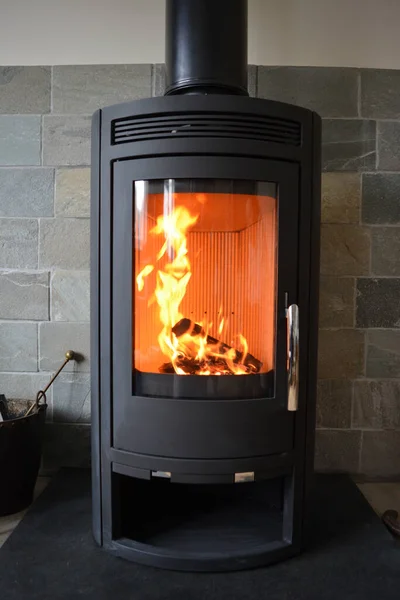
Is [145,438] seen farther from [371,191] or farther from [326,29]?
[326,29]

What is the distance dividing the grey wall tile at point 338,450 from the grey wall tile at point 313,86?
42.2 inches

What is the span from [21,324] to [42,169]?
0.52 metres

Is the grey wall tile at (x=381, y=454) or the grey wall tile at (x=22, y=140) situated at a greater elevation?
the grey wall tile at (x=22, y=140)

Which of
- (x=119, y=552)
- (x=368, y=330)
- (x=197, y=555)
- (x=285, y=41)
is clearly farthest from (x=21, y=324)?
(x=285, y=41)

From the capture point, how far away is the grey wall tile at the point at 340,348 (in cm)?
172

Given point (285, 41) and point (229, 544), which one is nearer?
point (229, 544)

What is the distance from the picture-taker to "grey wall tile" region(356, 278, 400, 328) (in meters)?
1.71

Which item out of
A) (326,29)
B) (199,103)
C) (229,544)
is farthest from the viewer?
(326,29)

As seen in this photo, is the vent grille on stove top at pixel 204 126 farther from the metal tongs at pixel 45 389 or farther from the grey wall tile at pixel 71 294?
the metal tongs at pixel 45 389

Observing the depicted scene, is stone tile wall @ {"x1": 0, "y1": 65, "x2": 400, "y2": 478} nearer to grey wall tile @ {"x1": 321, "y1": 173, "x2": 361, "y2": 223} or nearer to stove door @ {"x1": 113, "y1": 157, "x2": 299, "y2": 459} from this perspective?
grey wall tile @ {"x1": 321, "y1": 173, "x2": 361, "y2": 223}

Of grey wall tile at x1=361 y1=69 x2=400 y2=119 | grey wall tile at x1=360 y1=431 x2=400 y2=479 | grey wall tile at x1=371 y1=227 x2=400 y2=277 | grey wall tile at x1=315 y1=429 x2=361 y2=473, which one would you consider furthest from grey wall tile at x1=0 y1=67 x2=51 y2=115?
grey wall tile at x1=360 y1=431 x2=400 y2=479

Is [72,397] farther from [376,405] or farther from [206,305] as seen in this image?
[376,405]

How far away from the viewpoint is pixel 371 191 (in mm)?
1697

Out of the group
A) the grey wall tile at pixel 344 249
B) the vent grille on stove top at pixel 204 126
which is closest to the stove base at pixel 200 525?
the grey wall tile at pixel 344 249
